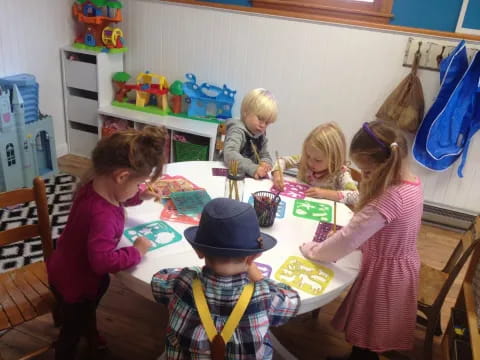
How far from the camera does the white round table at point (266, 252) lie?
3.68ft

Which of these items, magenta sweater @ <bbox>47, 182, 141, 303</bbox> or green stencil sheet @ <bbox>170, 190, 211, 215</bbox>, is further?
green stencil sheet @ <bbox>170, 190, 211, 215</bbox>

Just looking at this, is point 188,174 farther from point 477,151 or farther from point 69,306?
point 477,151

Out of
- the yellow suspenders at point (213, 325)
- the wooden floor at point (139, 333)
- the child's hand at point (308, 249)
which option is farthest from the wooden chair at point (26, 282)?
the child's hand at point (308, 249)

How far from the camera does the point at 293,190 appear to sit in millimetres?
1759

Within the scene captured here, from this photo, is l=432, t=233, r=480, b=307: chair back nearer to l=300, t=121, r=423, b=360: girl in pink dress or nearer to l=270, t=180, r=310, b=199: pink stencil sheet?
l=300, t=121, r=423, b=360: girl in pink dress

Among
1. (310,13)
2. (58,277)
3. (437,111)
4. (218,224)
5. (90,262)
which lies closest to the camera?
(218,224)

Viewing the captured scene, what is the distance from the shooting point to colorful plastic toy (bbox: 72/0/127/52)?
121 inches

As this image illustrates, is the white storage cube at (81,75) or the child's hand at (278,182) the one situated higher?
the white storage cube at (81,75)

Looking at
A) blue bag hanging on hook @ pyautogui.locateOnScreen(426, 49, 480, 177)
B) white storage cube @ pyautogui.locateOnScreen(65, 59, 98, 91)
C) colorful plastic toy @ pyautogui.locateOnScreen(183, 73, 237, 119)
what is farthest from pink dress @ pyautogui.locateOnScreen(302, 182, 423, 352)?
white storage cube @ pyautogui.locateOnScreen(65, 59, 98, 91)

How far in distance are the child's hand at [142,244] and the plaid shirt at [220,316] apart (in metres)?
0.25

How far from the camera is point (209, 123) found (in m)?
→ 3.20

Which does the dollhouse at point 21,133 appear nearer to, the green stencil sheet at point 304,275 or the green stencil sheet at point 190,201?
the green stencil sheet at point 190,201

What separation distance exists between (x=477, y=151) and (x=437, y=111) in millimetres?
434

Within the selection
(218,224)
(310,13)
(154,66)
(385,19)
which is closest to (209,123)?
(154,66)
